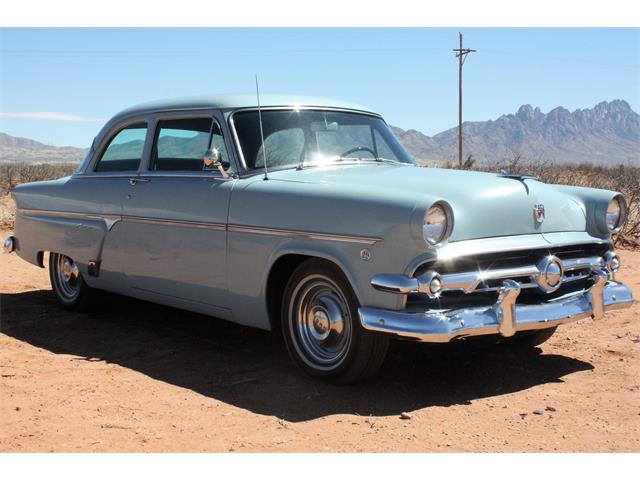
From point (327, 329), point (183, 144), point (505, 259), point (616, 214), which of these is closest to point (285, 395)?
point (327, 329)

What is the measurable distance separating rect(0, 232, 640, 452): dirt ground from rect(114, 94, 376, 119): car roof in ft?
5.67

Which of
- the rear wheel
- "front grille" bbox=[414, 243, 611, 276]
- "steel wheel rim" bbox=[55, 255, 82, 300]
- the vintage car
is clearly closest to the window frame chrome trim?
the vintage car

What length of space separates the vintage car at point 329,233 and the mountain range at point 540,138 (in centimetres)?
12568

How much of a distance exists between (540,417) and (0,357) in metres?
3.68

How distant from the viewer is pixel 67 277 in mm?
7117

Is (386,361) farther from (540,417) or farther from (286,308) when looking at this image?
(540,417)

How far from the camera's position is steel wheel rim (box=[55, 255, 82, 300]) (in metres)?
6.97

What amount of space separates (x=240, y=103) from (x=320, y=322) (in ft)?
5.70

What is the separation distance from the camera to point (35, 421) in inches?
166

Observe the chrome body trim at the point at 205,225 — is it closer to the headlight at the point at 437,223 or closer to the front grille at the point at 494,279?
the headlight at the point at 437,223

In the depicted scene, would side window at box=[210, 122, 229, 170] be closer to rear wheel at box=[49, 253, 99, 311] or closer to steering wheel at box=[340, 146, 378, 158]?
steering wheel at box=[340, 146, 378, 158]

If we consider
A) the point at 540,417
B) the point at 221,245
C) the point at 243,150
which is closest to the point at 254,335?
the point at 221,245

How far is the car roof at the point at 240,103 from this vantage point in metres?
5.53

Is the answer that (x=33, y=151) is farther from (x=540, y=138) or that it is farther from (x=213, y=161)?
(x=213, y=161)
